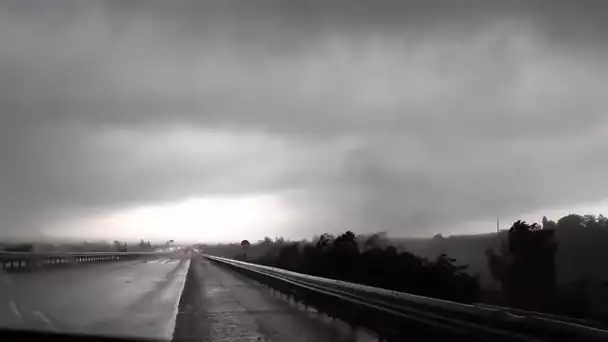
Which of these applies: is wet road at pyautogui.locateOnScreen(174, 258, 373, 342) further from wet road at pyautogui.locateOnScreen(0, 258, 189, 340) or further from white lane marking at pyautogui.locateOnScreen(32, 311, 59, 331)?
white lane marking at pyautogui.locateOnScreen(32, 311, 59, 331)

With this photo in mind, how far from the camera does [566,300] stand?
1869cm

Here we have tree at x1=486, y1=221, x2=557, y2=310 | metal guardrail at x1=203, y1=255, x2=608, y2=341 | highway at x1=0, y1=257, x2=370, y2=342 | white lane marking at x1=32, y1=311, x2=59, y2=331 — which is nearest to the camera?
metal guardrail at x1=203, y1=255, x2=608, y2=341

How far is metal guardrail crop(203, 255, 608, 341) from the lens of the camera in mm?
8619

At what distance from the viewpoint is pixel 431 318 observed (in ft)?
38.5

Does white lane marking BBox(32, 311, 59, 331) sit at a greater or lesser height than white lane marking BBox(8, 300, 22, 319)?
lesser

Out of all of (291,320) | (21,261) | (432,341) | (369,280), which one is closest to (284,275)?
(369,280)

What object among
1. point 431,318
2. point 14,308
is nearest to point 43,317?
point 14,308

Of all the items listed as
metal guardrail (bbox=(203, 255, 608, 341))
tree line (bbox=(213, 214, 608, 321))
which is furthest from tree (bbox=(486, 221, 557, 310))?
metal guardrail (bbox=(203, 255, 608, 341))

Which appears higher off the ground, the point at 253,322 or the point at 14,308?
the point at 14,308

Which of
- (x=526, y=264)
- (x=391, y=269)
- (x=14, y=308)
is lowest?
(x=14, y=308)

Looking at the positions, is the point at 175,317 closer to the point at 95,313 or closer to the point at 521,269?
the point at 95,313

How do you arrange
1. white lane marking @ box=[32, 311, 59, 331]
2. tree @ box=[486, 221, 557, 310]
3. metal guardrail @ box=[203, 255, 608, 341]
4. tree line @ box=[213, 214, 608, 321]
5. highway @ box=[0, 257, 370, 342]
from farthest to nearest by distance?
tree @ box=[486, 221, 557, 310] → tree line @ box=[213, 214, 608, 321] → white lane marking @ box=[32, 311, 59, 331] → highway @ box=[0, 257, 370, 342] → metal guardrail @ box=[203, 255, 608, 341]

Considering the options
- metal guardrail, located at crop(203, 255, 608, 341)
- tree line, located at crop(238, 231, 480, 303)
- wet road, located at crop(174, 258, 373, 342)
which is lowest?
wet road, located at crop(174, 258, 373, 342)

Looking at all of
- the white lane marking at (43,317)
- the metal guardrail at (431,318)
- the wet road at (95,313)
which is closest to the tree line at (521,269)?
the metal guardrail at (431,318)
